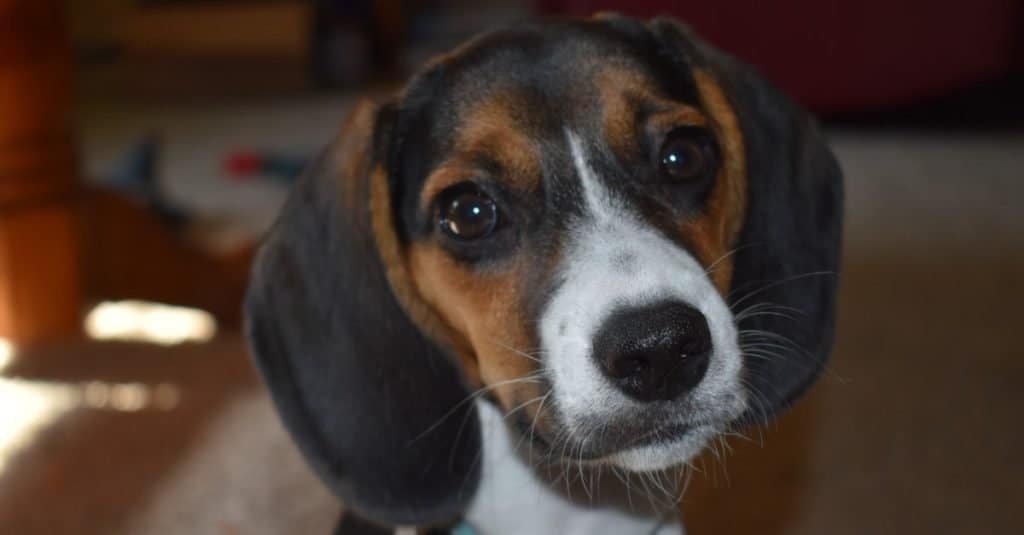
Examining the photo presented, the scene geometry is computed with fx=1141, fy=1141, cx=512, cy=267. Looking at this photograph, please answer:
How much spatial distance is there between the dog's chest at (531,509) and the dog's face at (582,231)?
14 cm

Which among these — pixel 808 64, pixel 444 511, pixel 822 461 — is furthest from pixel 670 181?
pixel 808 64

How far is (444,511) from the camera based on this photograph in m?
1.73

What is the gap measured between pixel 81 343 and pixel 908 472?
2.12 metres

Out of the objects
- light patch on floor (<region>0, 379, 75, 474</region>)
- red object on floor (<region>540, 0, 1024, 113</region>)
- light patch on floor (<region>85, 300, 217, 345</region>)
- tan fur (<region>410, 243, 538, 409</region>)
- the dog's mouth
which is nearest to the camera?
the dog's mouth

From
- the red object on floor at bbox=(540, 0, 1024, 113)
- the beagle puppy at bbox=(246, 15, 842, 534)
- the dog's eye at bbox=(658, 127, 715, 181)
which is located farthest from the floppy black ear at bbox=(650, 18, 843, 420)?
the red object on floor at bbox=(540, 0, 1024, 113)

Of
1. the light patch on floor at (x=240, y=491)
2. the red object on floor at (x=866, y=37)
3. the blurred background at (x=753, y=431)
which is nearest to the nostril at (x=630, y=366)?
the blurred background at (x=753, y=431)

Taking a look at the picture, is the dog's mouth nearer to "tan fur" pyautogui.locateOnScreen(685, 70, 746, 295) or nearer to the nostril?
the nostril

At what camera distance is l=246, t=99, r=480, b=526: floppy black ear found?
5.74 feet

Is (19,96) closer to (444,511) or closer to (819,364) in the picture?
(444,511)

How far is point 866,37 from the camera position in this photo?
475 cm

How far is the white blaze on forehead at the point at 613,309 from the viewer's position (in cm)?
139

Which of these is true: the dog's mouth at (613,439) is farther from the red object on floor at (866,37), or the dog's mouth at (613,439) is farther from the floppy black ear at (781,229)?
the red object on floor at (866,37)

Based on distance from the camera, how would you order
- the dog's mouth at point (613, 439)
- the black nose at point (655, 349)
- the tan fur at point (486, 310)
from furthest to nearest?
the tan fur at point (486, 310) → the dog's mouth at point (613, 439) → the black nose at point (655, 349)

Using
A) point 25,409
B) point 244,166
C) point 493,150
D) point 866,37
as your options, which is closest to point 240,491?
point 25,409
